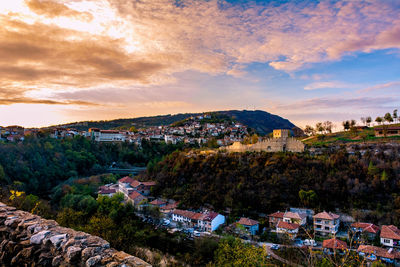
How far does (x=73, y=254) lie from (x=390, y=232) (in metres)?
18.0

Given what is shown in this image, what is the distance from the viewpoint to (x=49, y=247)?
303 cm

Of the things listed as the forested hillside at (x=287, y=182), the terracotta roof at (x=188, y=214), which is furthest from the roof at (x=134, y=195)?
the terracotta roof at (x=188, y=214)

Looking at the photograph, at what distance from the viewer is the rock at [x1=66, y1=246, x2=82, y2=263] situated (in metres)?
2.70

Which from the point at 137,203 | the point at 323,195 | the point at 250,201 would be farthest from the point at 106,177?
the point at 323,195

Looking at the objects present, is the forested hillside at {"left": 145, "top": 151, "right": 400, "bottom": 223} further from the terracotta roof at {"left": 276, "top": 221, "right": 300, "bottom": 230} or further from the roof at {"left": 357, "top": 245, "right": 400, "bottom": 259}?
the roof at {"left": 357, "top": 245, "right": 400, "bottom": 259}

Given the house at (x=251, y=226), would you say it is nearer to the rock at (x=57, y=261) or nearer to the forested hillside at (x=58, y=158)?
the rock at (x=57, y=261)

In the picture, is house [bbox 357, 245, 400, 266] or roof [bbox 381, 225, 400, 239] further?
roof [bbox 381, 225, 400, 239]

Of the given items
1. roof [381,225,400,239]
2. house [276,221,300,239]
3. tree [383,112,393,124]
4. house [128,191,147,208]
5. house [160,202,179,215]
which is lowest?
house [160,202,179,215]

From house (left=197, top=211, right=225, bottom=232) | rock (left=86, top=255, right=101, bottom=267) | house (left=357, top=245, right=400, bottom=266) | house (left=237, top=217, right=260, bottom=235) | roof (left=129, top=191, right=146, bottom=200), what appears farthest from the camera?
roof (left=129, top=191, right=146, bottom=200)

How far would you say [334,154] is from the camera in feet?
79.0

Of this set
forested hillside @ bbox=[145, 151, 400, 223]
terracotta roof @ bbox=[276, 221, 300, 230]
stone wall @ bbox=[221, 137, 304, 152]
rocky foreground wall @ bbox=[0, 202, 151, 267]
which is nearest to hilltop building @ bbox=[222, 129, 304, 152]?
stone wall @ bbox=[221, 137, 304, 152]

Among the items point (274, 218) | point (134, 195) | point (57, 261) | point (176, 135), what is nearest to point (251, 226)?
point (274, 218)

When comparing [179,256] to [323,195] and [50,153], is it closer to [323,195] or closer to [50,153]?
[323,195]

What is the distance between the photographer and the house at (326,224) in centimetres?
1642
